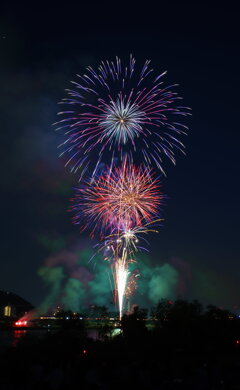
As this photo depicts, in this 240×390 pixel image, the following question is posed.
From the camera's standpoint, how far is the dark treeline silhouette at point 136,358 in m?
21.7

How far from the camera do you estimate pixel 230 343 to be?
3378 cm

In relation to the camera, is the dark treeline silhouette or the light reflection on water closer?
the dark treeline silhouette

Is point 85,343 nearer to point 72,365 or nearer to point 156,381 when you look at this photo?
point 72,365

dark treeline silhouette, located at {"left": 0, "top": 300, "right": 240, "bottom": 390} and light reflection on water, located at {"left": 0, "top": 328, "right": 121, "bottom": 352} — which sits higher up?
light reflection on water, located at {"left": 0, "top": 328, "right": 121, "bottom": 352}

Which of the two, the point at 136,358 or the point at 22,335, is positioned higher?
the point at 22,335

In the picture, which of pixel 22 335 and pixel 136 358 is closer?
pixel 136 358

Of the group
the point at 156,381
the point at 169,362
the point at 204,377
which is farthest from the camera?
the point at 169,362

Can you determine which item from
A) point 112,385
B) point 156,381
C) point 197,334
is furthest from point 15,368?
point 197,334

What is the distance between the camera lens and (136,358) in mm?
29781

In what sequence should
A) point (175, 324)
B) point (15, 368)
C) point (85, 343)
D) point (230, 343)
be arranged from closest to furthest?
point (15, 368), point (85, 343), point (230, 343), point (175, 324)

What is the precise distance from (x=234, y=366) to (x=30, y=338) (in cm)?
1386

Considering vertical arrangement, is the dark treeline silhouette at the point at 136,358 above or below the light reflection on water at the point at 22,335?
below

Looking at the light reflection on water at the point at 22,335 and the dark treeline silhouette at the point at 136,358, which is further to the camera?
the light reflection on water at the point at 22,335

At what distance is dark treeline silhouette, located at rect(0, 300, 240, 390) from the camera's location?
21.7 m
